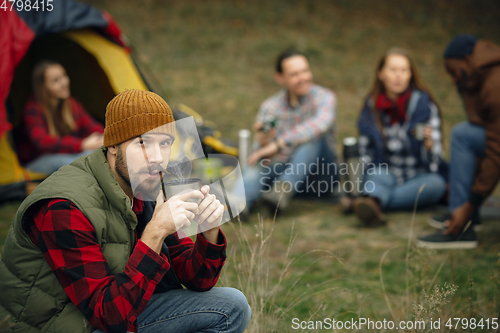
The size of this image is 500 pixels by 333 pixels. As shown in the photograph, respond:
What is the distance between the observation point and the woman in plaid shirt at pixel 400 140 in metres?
3.82

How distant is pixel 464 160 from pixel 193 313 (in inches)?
98.7

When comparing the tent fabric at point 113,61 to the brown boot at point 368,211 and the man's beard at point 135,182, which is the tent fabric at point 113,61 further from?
the man's beard at point 135,182

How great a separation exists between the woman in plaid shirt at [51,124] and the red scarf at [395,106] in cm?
237

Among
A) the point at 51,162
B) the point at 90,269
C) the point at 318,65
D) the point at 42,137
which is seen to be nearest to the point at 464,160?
the point at 90,269

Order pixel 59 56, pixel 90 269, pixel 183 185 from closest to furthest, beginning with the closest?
pixel 90 269, pixel 183 185, pixel 59 56

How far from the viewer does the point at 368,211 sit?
362 centimetres

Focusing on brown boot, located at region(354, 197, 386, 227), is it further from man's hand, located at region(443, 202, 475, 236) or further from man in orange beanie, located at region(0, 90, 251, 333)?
man in orange beanie, located at region(0, 90, 251, 333)

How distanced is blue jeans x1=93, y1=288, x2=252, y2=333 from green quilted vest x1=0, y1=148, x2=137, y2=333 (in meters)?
0.22

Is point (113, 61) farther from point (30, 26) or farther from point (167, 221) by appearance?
point (167, 221)

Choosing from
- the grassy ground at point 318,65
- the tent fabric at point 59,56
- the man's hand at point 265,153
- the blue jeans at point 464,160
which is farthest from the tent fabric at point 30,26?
the blue jeans at point 464,160

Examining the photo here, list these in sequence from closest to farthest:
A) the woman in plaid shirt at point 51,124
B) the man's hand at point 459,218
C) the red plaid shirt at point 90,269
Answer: the red plaid shirt at point 90,269, the man's hand at point 459,218, the woman in plaid shirt at point 51,124

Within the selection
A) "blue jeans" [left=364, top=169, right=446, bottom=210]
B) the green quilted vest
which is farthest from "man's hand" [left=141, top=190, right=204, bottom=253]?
"blue jeans" [left=364, top=169, right=446, bottom=210]

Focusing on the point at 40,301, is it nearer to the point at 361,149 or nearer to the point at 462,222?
the point at 462,222

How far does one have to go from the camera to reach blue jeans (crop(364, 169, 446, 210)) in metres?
3.81
